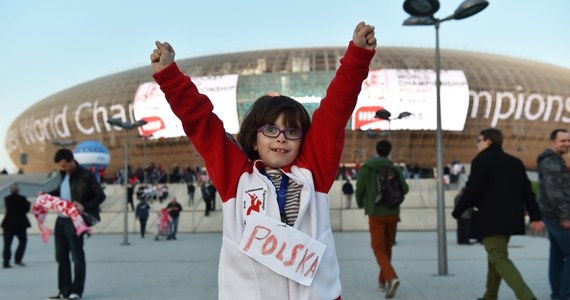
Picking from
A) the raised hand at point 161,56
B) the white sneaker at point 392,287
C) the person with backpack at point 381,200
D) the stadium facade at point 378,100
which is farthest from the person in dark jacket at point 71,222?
the stadium facade at point 378,100

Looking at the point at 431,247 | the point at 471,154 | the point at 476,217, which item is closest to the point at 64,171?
the point at 476,217

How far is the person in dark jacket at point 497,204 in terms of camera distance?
6.39 metres

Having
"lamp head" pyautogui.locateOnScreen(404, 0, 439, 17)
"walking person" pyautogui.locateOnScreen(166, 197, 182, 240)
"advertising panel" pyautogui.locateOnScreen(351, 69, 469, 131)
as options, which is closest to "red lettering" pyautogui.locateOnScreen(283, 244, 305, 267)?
"lamp head" pyautogui.locateOnScreen(404, 0, 439, 17)

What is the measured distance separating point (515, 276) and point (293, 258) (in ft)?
13.1

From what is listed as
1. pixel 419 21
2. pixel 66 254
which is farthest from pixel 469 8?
pixel 66 254

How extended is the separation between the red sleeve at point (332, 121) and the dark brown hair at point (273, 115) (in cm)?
7

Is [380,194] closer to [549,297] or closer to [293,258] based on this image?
[549,297]

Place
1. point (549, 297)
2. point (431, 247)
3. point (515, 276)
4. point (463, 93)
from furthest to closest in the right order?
point (463, 93), point (431, 247), point (549, 297), point (515, 276)

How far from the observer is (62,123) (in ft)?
217

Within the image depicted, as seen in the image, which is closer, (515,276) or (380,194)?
(515,276)

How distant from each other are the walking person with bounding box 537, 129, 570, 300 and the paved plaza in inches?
18.2

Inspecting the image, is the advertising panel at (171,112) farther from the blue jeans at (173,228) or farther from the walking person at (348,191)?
the blue jeans at (173,228)

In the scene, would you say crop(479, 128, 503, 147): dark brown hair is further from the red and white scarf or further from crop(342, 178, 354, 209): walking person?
crop(342, 178, 354, 209): walking person

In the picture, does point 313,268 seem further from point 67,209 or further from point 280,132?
point 67,209
